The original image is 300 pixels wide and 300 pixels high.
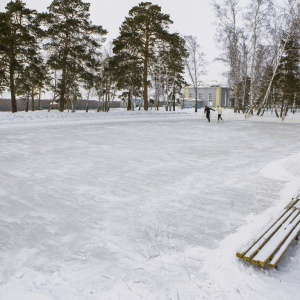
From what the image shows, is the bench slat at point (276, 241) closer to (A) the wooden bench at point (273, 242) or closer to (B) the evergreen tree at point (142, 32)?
(A) the wooden bench at point (273, 242)

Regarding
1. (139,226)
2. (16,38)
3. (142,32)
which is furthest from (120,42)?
(139,226)

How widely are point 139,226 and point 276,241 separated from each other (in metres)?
1.85

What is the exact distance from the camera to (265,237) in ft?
11.3

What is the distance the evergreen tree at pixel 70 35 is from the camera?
27.2m

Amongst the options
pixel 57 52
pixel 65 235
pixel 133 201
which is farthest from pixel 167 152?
pixel 57 52

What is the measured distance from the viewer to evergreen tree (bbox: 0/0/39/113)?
24.5 m

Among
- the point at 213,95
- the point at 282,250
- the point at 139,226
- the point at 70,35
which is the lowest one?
the point at 139,226

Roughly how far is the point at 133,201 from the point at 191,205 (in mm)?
1059

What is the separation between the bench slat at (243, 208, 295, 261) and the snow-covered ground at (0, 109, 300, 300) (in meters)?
0.14

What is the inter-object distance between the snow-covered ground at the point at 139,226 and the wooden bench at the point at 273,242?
0.15 m

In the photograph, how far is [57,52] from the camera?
28062 mm

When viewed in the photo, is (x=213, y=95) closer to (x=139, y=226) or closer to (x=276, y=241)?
(x=139, y=226)

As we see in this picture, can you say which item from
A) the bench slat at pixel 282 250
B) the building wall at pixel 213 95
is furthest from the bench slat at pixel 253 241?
the building wall at pixel 213 95

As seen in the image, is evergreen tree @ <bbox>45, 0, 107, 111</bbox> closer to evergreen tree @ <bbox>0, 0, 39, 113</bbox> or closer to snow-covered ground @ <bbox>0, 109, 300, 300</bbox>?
evergreen tree @ <bbox>0, 0, 39, 113</bbox>
